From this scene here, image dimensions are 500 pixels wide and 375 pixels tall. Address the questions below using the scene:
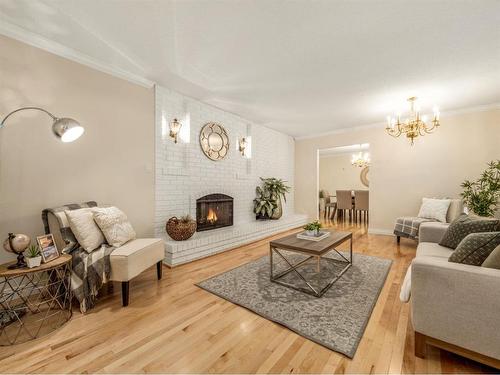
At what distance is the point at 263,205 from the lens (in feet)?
15.9

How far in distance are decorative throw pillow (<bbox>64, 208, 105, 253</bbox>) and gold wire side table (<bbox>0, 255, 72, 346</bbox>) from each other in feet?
0.56

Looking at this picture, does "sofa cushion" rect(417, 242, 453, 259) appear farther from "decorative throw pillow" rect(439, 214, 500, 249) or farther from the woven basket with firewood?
the woven basket with firewood

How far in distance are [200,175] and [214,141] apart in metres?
0.71

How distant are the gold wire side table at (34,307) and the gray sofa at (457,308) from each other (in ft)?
8.29

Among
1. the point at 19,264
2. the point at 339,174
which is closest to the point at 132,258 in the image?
the point at 19,264

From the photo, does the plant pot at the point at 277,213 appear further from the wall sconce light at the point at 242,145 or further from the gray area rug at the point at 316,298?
the gray area rug at the point at 316,298

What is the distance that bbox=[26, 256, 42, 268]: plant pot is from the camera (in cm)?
161

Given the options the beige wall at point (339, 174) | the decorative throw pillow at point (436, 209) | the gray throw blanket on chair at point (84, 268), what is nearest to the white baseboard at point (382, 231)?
the decorative throw pillow at point (436, 209)

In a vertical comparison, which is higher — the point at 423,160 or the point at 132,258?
the point at 423,160

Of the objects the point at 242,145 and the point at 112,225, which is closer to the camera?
the point at 112,225

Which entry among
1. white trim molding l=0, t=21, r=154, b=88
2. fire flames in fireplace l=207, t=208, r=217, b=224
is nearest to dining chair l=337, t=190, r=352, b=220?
fire flames in fireplace l=207, t=208, r=217, b=224

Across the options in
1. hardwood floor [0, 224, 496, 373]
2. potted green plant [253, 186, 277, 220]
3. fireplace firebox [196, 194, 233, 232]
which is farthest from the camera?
potted green plant [253, 186, 277, 220]

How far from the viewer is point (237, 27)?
79.6 inches

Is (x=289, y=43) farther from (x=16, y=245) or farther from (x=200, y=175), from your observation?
(x=16, y=245)
